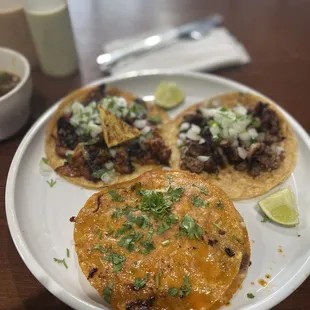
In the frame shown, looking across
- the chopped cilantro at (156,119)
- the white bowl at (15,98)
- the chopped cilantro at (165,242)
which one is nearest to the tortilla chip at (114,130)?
the chopped cilantro at (156,119)

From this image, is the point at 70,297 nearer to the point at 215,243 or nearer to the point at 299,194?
the point at 215,243

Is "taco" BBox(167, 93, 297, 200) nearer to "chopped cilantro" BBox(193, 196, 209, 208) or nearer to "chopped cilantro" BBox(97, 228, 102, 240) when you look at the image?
"chopped cilantro" BBox(193, 196, 209, 208)

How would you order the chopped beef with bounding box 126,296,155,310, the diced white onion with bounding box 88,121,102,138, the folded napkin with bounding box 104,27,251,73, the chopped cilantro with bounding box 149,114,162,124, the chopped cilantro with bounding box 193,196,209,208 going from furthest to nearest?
1. the folded napkin with bounding box 104,27,251,73
2. the chopped cilantro with bounding box 149,114,162,124
3. the diced white onion with bounding box 88,121,102,138
4. the chopped cilantro with bounding box 193,196,209,208
5. the chopped beef with bounding box 126,296,155,310

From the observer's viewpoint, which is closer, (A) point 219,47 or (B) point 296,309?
(B) point 296,309

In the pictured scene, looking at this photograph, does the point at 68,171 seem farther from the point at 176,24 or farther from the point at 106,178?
the point at 176,24

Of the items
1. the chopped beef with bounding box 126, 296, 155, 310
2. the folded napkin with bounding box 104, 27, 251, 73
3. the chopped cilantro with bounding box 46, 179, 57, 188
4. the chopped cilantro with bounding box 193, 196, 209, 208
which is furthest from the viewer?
the folded napkin with bounding box 104, 27, 251, 73

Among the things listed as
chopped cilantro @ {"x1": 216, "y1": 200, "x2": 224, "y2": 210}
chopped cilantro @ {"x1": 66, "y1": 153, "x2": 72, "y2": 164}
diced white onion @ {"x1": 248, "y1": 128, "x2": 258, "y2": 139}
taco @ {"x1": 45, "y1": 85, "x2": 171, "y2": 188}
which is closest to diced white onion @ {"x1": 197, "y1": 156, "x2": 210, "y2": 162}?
taco @ {"x1": 45, "y1": 85, "x2": 171, "y2": 188}

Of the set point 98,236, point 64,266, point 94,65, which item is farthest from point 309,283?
point 94,65

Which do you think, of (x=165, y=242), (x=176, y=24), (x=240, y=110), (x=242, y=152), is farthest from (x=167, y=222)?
(x=176, y=24)
